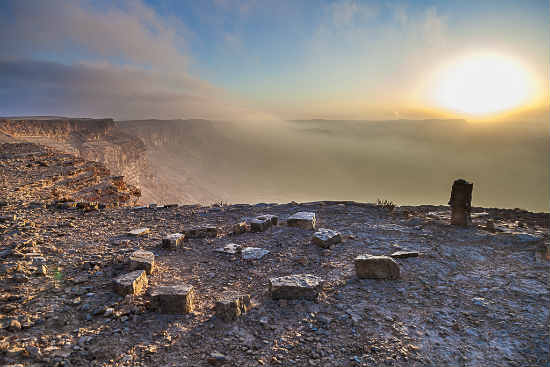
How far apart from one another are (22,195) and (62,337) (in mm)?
7817

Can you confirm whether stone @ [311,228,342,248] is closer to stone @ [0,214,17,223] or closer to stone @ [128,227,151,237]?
stone @ [128,227,151,237]

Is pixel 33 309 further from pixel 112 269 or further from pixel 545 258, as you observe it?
pixel 545 258

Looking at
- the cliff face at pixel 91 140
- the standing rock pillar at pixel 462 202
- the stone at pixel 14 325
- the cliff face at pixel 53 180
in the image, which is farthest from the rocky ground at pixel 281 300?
the cliff face at pixel 91 140

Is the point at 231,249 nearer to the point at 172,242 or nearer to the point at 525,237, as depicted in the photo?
the point at 172,242

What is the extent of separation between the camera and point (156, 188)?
153ft

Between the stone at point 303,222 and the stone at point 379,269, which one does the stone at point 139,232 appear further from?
the stone at point 379,269

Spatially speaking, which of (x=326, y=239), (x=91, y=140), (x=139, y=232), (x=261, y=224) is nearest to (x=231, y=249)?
(x=261, y=224)

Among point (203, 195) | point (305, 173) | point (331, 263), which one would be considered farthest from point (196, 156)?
point (331, 263)

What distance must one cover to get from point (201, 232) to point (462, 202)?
20.8ft

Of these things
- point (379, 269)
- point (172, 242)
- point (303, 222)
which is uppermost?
point (303, 222)

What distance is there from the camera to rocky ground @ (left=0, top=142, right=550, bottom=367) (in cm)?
306

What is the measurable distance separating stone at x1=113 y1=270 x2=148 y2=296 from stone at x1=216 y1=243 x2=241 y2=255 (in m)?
1.67

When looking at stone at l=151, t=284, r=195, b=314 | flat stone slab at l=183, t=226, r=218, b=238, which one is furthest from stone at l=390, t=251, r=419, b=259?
flat stone slab at l=183, t=226, r=218, b=238

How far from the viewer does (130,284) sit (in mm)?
3969
